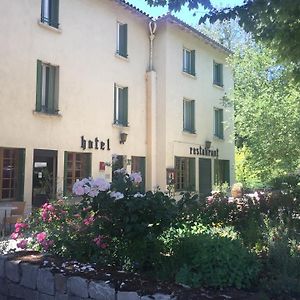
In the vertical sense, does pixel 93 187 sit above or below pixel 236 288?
above

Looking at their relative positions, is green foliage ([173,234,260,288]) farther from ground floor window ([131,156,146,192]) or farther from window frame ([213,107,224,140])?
window frame ([213,107,224,140])

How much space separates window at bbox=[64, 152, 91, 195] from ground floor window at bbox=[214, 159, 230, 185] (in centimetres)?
908

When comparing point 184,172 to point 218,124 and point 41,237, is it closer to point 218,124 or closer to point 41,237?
point 218,124

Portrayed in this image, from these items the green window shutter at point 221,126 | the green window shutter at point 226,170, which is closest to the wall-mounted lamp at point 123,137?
the green window shutter at point 221,126

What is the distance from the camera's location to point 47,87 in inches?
578

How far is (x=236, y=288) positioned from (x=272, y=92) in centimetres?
1760

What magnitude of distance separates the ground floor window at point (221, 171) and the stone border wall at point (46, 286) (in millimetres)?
18341

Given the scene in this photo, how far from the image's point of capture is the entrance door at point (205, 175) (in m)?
22.0

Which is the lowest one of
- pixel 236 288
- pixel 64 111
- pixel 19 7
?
pixel 236 288

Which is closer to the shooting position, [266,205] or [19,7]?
[266,205]

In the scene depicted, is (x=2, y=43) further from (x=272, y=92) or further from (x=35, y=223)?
(x=272, y=92)

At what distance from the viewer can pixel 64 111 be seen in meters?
14.9

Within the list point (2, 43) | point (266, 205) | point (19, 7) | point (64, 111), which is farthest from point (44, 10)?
point (266, 205)

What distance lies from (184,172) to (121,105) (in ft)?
16.2
